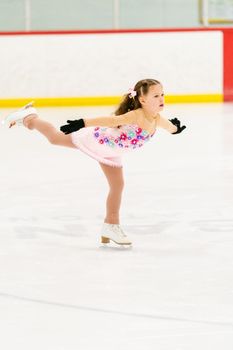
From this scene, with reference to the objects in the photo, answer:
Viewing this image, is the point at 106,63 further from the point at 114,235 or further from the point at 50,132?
the point at 114,235

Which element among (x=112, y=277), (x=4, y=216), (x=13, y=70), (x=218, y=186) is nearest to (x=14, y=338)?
(x=112, y=277)

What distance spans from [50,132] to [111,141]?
0.45m

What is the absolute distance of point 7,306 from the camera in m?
3.40

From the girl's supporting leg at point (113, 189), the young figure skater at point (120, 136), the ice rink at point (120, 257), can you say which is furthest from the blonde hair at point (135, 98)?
the ice rink at point (120, 257)

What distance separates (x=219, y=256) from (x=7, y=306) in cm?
118

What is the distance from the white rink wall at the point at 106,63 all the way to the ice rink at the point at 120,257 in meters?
5.20

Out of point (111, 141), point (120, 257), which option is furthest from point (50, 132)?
point (120, 257)

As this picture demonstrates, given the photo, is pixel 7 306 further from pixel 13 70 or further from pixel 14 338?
pixel 13 70

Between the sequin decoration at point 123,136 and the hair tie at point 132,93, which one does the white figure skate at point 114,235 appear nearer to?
the sequin decoration at point 123,136

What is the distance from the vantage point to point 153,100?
4.32 meters

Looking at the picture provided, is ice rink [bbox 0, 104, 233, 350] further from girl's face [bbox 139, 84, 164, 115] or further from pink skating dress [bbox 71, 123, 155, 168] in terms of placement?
girl's face [bbox 139, 84, 164, 115]

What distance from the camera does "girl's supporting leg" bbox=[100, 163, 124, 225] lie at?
445 cm

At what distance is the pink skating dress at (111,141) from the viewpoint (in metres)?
4.38

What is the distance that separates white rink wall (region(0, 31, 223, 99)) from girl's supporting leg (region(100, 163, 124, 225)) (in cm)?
849
